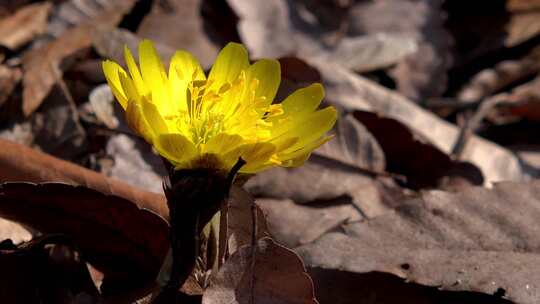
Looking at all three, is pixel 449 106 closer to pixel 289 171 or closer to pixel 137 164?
pixel 289 171

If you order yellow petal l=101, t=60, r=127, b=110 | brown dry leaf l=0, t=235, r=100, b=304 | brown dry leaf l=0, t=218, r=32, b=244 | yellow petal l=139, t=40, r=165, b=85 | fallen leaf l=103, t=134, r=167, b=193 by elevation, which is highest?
yellow petal l=101, t=60, r=127, b=110

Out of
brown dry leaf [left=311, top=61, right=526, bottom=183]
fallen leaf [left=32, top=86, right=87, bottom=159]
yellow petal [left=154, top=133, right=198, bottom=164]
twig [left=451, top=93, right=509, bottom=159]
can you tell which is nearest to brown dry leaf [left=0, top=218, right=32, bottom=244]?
fallen leaf [left=32, top=86, right=87, bottom=159]

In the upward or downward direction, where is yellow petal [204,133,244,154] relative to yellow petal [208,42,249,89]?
upward

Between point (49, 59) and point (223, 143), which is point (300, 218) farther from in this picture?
point (49, 59)

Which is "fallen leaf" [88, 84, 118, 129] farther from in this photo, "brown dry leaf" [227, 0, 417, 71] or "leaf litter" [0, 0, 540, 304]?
"brown dry leaf" [227, 0, 417, 71]

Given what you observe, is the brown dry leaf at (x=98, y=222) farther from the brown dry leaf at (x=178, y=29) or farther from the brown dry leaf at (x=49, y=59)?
the brown dry leaf at (x=178, y=29)

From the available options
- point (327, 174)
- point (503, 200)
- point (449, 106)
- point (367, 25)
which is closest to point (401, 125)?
point (327, 174)

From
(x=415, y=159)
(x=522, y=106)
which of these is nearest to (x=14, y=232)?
(x=415, y=159)
